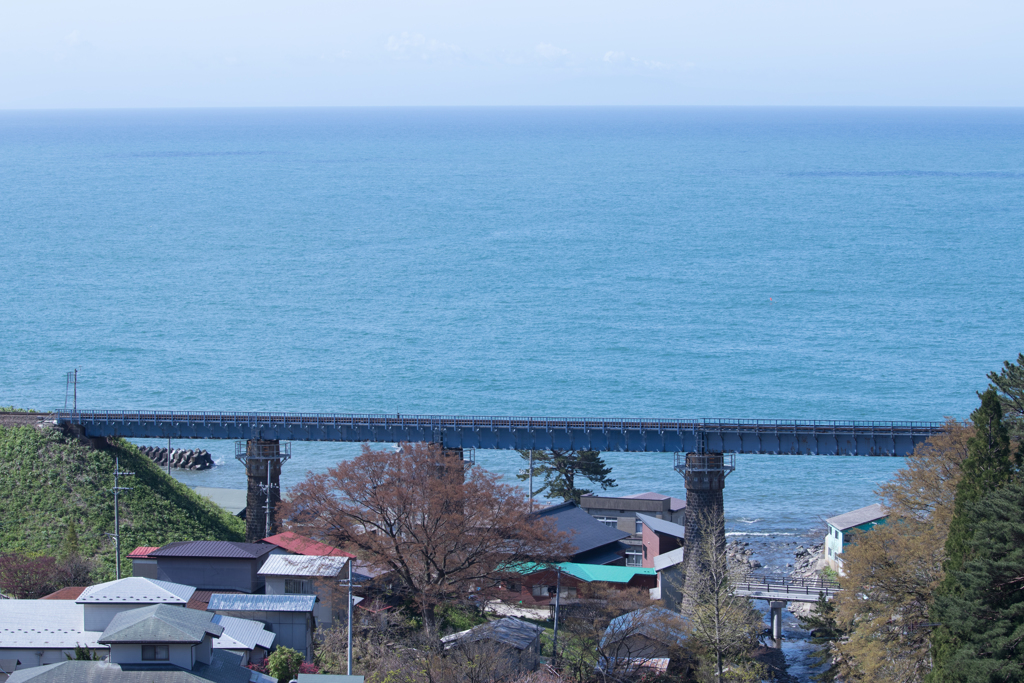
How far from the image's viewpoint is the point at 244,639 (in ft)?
148

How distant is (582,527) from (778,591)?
12.1m

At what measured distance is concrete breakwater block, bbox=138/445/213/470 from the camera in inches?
3920

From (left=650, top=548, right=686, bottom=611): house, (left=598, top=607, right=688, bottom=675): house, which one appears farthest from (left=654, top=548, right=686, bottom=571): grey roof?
(left=598, top=607, right=688, bottom=675): house

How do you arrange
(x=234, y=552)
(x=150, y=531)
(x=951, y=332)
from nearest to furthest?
1. (x=234, y=552)
2. (x=150, y=531)
3. (x=951, y=332)

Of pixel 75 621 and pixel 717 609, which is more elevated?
pixel 75 621

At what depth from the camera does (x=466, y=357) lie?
126 meters

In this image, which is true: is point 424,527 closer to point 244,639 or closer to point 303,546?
point 244,639

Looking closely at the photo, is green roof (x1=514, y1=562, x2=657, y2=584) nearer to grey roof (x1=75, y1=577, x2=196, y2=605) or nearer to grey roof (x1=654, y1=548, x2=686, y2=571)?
grey roof (x1=654, y1=548, x2=686, y2=571)

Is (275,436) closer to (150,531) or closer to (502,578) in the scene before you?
(150,531)

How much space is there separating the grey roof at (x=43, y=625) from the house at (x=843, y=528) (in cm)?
4372

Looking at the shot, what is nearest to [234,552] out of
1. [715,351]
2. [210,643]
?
[210,643]

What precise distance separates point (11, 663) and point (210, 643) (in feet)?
26.4

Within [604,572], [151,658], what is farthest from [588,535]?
[151,658]

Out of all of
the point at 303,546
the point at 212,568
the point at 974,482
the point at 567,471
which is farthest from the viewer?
the point at 567,471
